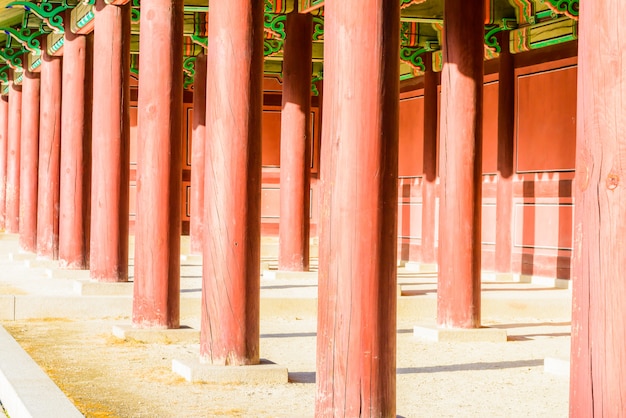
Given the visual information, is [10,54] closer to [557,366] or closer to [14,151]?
[14,151]

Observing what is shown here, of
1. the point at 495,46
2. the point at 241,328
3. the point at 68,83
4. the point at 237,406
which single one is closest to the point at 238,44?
the point at 241,328

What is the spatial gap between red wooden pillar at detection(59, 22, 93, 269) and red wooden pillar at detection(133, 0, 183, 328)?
489cm

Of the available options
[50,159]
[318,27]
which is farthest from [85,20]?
[318,27]

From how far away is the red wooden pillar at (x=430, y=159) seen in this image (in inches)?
713

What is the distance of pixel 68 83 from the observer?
47.2 feet

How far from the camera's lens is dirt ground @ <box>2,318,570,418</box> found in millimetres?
6820

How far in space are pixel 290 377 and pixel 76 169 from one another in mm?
7062

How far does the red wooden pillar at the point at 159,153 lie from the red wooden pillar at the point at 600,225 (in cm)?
600

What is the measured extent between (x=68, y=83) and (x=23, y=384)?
312 inches

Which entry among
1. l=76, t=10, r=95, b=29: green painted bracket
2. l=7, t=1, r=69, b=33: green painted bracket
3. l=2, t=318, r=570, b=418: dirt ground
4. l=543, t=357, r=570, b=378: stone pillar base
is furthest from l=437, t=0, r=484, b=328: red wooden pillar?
l=7, t=1, r=69, b=33: green painted bracket

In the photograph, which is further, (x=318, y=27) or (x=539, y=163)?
(x=318, y=27)

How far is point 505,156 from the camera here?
52.0 feet

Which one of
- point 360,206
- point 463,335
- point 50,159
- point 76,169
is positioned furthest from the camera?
point 50,159

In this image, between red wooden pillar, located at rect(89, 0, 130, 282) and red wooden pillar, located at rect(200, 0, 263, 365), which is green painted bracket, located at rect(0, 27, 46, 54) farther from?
red wooden pillar, located at rect(200, 0, 263, 365)
